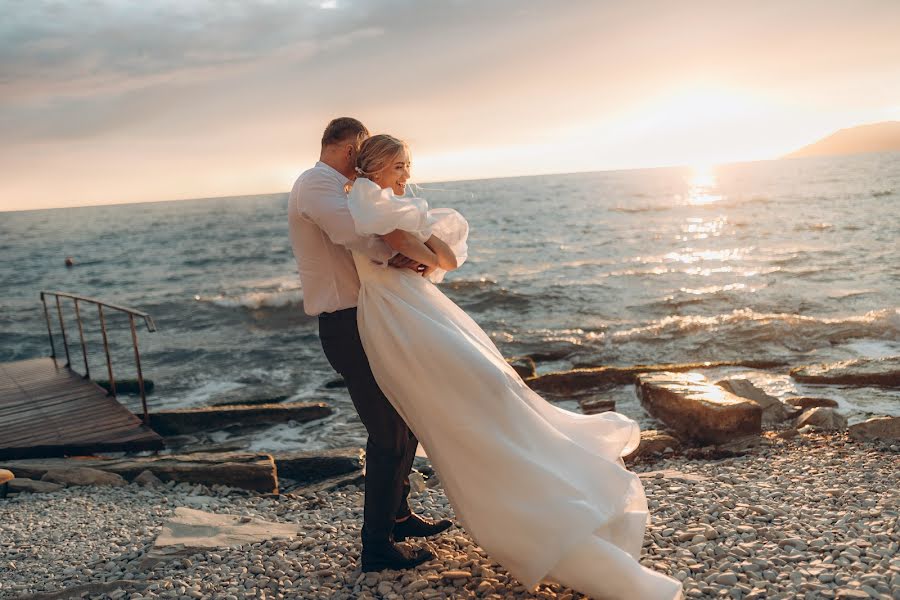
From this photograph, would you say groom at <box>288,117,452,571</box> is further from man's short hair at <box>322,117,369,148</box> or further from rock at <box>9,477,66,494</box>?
rock at <box>9,477,66,494</box>

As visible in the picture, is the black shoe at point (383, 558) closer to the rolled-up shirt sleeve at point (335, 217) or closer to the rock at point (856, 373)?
the rolled-up shirt sleeve at point (335, 217)

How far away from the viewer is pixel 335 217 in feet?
10.4

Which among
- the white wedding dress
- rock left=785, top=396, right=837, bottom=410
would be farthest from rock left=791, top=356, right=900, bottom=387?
the white wedding dress

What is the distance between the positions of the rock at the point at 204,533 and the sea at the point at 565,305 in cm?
249

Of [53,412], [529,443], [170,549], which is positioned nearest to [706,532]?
[529,443]

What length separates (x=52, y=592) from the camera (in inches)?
145

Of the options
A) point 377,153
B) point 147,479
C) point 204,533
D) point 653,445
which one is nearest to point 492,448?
point 377,153

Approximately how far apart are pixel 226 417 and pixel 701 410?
19.4 ft

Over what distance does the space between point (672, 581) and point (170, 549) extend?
2.87 m

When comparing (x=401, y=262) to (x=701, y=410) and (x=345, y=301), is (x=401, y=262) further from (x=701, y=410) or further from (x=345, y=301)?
(x=701, y=410)

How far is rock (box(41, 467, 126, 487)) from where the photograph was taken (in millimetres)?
6461

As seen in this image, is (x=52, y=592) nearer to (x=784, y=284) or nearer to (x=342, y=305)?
(x=342, y=305)

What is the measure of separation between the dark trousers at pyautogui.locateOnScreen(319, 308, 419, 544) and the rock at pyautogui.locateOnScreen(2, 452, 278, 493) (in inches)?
125

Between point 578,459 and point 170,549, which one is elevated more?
point 578,459
